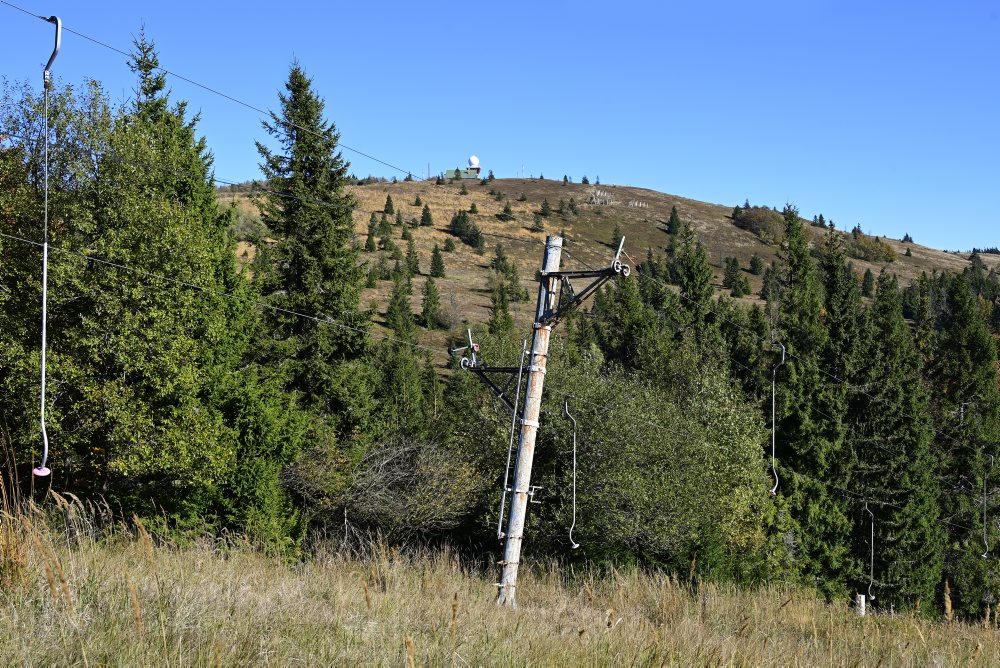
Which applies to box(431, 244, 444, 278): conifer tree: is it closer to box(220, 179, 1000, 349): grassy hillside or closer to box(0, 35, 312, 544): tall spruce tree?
box(220, 179, 1000, 349): grassy hillside

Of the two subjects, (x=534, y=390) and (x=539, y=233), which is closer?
(x=534, y=390)

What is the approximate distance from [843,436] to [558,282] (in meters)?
34.1

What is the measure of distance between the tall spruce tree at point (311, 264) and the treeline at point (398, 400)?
0.27 ft

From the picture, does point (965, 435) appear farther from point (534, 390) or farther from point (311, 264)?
point (534, 390)

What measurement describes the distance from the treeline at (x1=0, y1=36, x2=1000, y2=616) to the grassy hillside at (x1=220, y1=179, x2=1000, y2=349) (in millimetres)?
31897

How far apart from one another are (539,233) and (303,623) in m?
113

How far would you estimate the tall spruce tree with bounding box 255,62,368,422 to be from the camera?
29.5 m

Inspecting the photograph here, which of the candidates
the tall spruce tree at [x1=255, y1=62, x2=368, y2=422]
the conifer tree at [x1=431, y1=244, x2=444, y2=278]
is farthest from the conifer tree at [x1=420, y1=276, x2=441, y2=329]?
the tall spruce tree at [x1=255, y1=62, x2=368, y2=422]

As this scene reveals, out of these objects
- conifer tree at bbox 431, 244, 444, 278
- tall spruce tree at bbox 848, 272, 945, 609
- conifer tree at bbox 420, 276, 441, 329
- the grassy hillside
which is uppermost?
the grassy hillside

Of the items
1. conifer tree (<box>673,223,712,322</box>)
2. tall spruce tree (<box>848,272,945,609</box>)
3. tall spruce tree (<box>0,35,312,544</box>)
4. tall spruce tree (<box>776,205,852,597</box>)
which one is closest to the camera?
tall spruce tree (<box>0,35,312,544</box>)

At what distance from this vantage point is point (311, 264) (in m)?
29.8

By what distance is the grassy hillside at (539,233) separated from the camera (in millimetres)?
89688

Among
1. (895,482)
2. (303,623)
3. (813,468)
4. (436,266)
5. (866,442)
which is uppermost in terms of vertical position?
(436,266)

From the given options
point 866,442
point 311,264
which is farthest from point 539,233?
point 311,264
